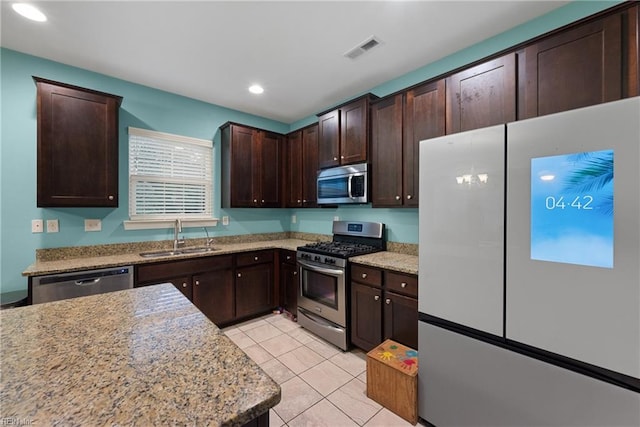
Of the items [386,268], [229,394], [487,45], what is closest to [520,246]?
[386,268]

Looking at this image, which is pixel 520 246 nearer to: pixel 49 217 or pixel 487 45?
pixel 487 45

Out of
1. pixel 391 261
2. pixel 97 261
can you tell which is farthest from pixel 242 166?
pixel 391 261

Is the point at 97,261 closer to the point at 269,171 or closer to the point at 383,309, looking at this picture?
the point at 269,171

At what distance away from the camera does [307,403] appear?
6.25ft

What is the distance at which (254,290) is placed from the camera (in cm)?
329

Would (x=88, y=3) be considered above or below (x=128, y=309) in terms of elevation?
above

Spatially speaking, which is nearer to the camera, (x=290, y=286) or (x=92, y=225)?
(x=92, y=225)

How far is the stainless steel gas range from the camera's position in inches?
101

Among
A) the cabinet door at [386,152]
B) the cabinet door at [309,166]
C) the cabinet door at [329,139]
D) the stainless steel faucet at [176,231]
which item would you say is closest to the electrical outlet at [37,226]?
the stainless steel faucet at [176,231]

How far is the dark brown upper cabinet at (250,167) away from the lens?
3.40 m

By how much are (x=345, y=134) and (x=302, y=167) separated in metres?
0.92

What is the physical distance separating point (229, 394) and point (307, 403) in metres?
1.60

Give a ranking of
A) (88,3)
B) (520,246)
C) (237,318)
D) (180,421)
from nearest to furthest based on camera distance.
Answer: (180,421) → (520,246) → (88,3) → (237,318)

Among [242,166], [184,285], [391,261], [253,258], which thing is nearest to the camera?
[391,261]
